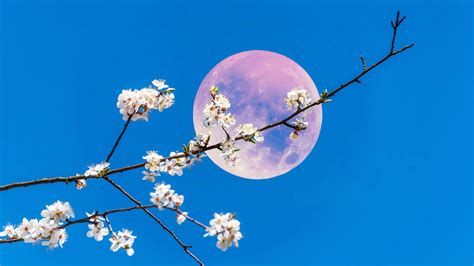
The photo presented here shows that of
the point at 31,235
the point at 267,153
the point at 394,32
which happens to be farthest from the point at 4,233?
the point at 394,32

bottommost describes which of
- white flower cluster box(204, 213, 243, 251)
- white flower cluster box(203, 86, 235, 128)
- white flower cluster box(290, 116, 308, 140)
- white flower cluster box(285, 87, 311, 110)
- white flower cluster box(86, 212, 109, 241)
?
white flower cluster box(204, 213, 243, 251)

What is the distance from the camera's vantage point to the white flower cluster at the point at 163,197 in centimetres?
428

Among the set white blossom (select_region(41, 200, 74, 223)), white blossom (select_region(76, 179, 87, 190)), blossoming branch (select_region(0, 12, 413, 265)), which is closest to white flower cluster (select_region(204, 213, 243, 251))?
blossoming branch (select_region(0, 12, 413, 265))

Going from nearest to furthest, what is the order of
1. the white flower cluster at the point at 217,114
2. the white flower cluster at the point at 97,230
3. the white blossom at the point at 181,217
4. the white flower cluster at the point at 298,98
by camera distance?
1. the white blossom at the point at 181,217
2. the white flower cluster at the point at 97,230
3. the white flower cluster at the point at 217,114
4. the white flower cluster at the point at 298,98

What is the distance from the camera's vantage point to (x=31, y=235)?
4.27 meters

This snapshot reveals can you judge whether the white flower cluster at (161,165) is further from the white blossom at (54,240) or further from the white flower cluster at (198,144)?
the white blossom at (54,240)

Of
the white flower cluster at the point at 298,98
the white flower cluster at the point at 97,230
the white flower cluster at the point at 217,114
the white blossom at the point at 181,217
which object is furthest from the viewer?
the white flower cluster at the point at 298,98

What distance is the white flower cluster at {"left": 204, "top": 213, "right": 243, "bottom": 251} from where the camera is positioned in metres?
3.77

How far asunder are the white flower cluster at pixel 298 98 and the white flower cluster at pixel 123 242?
2144mm

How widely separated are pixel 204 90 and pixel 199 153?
4.21ft

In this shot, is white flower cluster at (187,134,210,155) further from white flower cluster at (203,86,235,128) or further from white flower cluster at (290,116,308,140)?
white flower cluster at (290,116,308,140)

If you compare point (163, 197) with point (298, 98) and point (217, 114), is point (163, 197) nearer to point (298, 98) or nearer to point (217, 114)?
point (217, 114)

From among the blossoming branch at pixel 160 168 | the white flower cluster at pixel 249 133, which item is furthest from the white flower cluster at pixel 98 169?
the white flower cluster at pixel 249 133

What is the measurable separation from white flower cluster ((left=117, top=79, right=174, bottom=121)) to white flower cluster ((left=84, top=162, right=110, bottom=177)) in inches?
20.9
